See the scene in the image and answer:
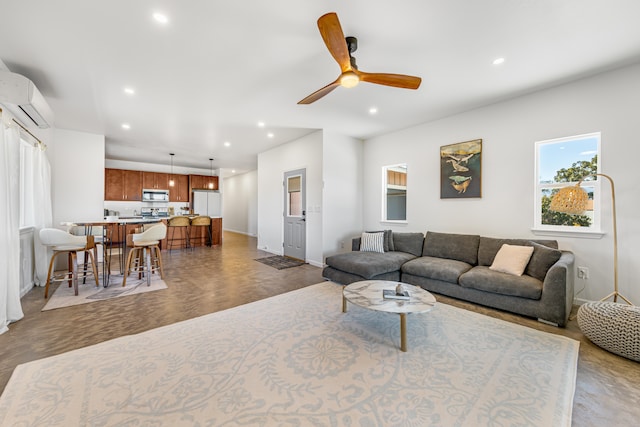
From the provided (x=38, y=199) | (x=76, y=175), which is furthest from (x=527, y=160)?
(x=76, y=175)

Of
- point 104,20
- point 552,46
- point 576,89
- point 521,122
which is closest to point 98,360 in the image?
point 104,20

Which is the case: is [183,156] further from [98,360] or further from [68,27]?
[98,360]

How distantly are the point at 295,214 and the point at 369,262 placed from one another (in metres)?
2.70

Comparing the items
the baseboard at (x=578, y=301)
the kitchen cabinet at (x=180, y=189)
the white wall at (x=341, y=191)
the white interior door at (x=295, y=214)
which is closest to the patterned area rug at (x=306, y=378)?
the baseboard at (x=578, y=301)

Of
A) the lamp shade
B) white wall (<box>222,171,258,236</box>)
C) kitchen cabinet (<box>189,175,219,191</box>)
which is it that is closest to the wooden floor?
the lamp shade

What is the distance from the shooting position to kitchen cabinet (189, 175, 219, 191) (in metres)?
9.04

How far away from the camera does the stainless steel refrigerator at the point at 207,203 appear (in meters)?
8.88

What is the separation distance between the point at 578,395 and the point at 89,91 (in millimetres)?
5834

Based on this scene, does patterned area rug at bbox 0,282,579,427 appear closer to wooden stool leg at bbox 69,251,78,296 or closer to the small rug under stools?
the small rug under stools

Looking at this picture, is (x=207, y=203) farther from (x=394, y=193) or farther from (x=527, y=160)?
(x=527, y=160)

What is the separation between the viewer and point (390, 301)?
2398 mm

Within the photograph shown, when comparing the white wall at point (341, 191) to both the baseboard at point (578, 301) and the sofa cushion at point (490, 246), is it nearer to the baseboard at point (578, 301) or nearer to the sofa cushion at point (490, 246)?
the sofa cushion at point (490, 246)

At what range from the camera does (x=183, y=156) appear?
765cm

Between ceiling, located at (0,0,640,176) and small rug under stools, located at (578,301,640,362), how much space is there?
8.04 feet
